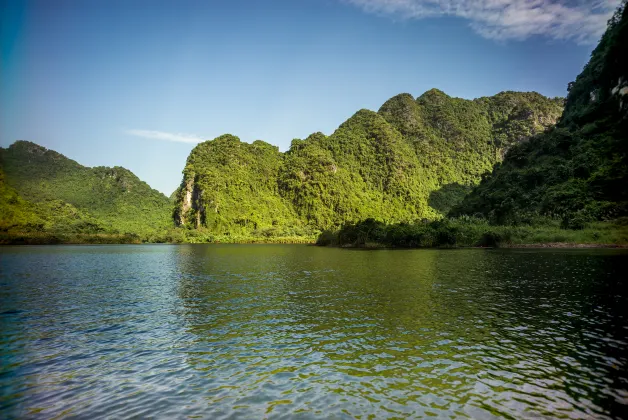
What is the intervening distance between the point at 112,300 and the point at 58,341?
11.8 meters

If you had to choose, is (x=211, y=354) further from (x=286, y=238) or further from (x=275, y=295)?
(x=286, y=238)

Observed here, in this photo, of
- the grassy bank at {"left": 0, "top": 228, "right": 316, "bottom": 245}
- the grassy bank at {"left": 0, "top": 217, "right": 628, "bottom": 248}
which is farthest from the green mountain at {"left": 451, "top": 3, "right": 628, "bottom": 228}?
the grassy bank at {"left": 0, "top": 228, "right": 316, "bottom": 245}

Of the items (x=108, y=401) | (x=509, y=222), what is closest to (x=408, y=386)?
(x=108, y=401)

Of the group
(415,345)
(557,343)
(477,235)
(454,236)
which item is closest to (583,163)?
(477,235)

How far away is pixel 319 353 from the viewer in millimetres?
15594

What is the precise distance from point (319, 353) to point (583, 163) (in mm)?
115363

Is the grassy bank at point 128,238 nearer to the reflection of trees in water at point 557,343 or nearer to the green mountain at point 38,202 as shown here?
the green mountain at point 38,202

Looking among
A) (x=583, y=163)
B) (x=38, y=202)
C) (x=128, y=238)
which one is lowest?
(x=128, y=238)

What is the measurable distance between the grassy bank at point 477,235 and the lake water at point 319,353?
69.0 metres

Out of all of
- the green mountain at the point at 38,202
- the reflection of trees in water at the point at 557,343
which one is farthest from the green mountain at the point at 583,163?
the green mountain at the point at 38,202

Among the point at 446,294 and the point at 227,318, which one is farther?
the point at 446,294

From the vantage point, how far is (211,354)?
15656 mm

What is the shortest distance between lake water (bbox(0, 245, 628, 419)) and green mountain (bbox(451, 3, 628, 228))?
77.6 meters

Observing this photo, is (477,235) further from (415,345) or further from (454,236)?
(415,345)
